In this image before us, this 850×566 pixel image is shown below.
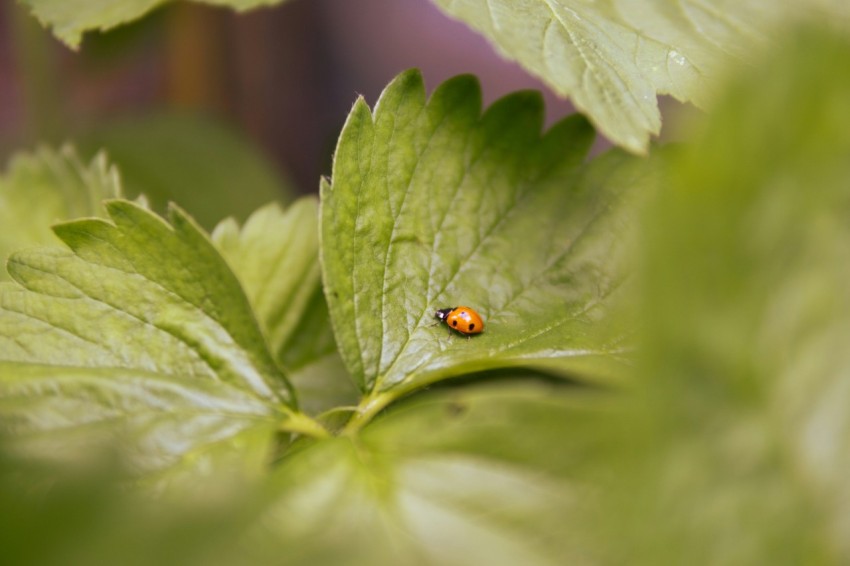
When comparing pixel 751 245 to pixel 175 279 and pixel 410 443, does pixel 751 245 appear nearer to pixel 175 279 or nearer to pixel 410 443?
pixel 410 443

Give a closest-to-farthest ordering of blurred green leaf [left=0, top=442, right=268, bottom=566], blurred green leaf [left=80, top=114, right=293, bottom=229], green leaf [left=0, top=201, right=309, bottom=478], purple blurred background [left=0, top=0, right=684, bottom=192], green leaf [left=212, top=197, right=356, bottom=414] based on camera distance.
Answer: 1. blurred green leaf [left=0, top=442, right=268, bottom=566]
2. green leaf [left=0, top=201, right=309, bottom=478]
3. green leaf [left=212, top=197, right=356, bottom=414]
4. blurred green leaf [left=80, top=114, right=293, bottom=229]
5. purple blurred background [left=0, top=0, right=684, bottom=192]

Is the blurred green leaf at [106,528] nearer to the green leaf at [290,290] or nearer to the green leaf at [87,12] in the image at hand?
the green leaf at [290,290]

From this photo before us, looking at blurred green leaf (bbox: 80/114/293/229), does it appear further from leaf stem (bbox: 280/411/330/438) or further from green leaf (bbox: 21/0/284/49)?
leaf stem (bbox: 280/411/330/438)

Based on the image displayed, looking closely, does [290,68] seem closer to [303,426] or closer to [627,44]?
[627,44]

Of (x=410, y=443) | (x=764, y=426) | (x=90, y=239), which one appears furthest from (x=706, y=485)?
(x=90, y=239)

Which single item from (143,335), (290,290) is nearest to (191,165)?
(290,290)

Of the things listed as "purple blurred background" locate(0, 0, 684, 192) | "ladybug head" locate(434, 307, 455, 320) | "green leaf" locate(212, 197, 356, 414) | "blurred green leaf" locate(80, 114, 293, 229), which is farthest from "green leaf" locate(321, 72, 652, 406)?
"purple blurred background" locate(0, 0, 684, 192)

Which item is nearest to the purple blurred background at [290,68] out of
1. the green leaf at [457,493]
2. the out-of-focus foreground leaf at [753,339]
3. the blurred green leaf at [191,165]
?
the blurred green leaf at [191,165]
